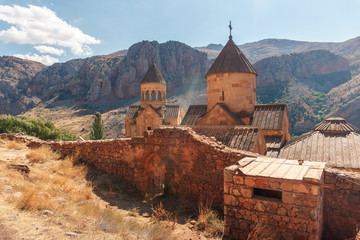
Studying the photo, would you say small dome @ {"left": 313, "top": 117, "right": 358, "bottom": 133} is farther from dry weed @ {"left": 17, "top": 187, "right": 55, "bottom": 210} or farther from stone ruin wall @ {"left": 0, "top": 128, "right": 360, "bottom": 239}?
dry weed @ {"left": 17, "top": 187, "right": 55, "bottom": 210}

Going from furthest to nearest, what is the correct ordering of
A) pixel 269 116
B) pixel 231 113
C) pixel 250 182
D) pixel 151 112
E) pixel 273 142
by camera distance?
pixel 151 112, pixel 269 116, pixel 231 113, pixel 273 142, pixel 250 182

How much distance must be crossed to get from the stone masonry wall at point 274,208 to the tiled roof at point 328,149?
639cm

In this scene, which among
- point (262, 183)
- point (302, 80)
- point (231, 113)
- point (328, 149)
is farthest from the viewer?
point (302, 80)

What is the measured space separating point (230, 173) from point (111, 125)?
44.8m

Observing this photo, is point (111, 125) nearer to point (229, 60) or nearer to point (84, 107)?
point (84, 107)

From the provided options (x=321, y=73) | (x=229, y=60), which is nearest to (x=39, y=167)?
(x=229, y=60)

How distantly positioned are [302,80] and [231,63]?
261 feet

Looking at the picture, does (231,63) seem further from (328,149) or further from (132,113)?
(132,113)

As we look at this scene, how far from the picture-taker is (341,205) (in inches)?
163

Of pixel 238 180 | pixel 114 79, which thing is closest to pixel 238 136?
Answer: pixel 238 180

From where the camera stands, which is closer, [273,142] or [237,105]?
[273,142]

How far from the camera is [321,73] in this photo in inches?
3150

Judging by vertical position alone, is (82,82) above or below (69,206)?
above

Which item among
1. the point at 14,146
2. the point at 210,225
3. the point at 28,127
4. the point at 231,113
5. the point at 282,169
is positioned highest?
the point at 231,113
